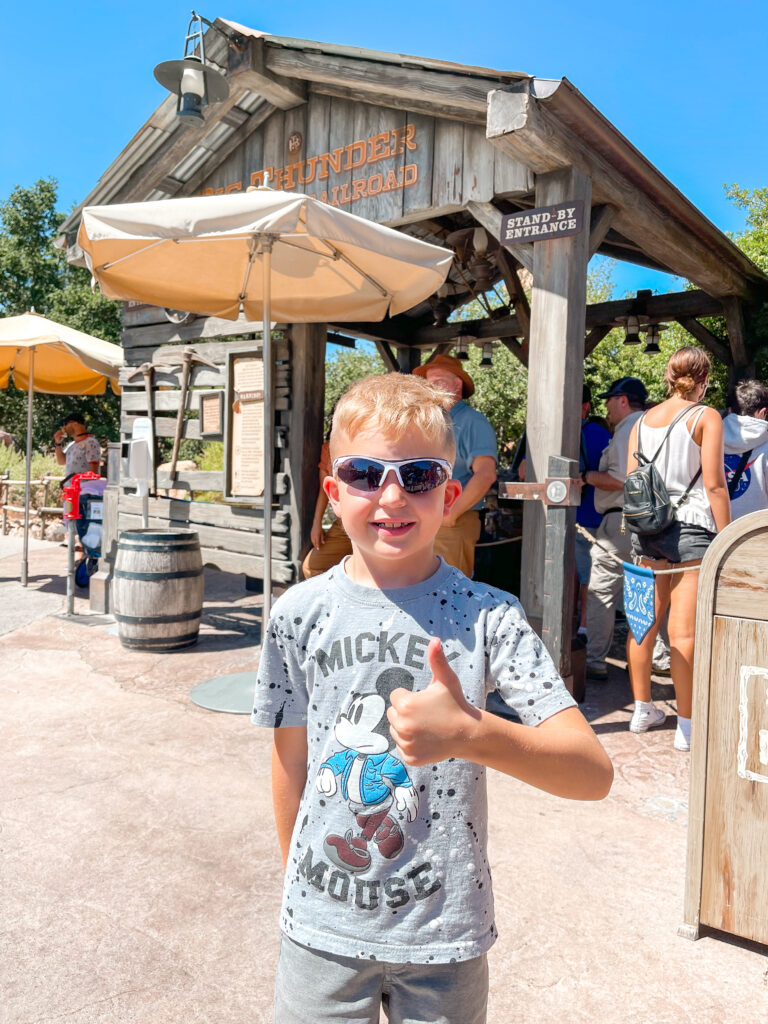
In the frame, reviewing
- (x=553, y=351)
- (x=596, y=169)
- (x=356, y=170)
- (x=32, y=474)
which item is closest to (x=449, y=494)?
(x=553, y=351)

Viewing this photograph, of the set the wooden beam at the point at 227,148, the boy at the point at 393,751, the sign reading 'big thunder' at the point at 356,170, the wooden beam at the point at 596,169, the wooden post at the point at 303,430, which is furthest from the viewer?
the wooden post at the point at 303,430

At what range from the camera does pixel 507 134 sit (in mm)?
3998

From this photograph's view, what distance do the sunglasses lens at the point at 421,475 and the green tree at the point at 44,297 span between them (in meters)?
26.2

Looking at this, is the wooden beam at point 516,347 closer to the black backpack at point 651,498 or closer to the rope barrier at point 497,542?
the rope barrier at point 497,542

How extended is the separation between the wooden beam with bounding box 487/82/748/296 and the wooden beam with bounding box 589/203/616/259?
1.6 inches

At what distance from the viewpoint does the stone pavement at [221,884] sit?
2.02 meters

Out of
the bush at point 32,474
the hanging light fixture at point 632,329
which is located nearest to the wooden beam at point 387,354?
the hanging light fixture at point 632,329

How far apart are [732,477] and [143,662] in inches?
162

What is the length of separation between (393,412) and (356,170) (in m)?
4.93

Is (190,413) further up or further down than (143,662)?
further up

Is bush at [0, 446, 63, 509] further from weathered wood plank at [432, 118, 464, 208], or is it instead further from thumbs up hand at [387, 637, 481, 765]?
thumbs up hand at [387, 637, 481, 765]

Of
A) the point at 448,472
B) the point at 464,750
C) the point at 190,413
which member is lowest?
the point at 464,750

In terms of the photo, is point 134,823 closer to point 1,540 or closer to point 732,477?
point 732,477

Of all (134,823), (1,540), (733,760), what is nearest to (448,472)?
(733,760)
